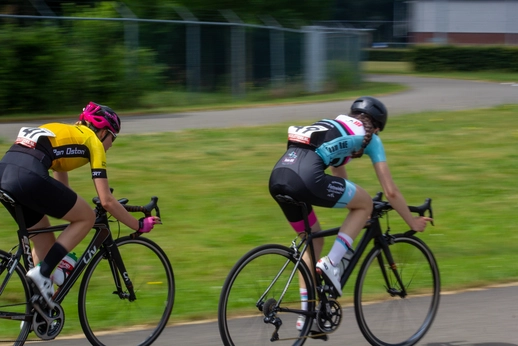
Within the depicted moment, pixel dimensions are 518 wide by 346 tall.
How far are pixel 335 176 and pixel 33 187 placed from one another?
5.91ft

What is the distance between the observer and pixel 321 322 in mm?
5055

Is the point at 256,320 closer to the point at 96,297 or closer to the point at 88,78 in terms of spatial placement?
the point at 96,297

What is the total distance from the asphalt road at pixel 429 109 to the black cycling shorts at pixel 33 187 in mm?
1031

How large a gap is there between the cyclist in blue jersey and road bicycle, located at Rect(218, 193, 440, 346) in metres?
0.08

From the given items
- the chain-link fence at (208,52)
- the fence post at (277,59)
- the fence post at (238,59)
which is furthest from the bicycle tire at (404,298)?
the fence post at (277,59)

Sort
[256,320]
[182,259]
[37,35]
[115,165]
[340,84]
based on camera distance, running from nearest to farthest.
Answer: [256,320] → [182,259] → [115,165] → [37,35] → [340,84]

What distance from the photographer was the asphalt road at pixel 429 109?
5434 millimetres

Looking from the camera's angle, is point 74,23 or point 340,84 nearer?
point 74,23

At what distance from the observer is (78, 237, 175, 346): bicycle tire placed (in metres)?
5.29

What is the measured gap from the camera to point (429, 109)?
20406 mm

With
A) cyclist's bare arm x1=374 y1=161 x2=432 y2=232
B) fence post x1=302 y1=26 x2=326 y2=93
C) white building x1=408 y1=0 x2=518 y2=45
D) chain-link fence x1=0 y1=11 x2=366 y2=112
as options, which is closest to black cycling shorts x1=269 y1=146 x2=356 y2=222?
cyclist's bare arm x1=374 y1=161 x2=432 y2=232

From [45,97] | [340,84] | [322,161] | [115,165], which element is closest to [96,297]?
[322,161]

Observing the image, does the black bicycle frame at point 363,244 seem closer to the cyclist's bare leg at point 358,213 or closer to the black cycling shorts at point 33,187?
the cyclist's bare leg at point 358,213

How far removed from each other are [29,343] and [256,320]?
1.54 m
